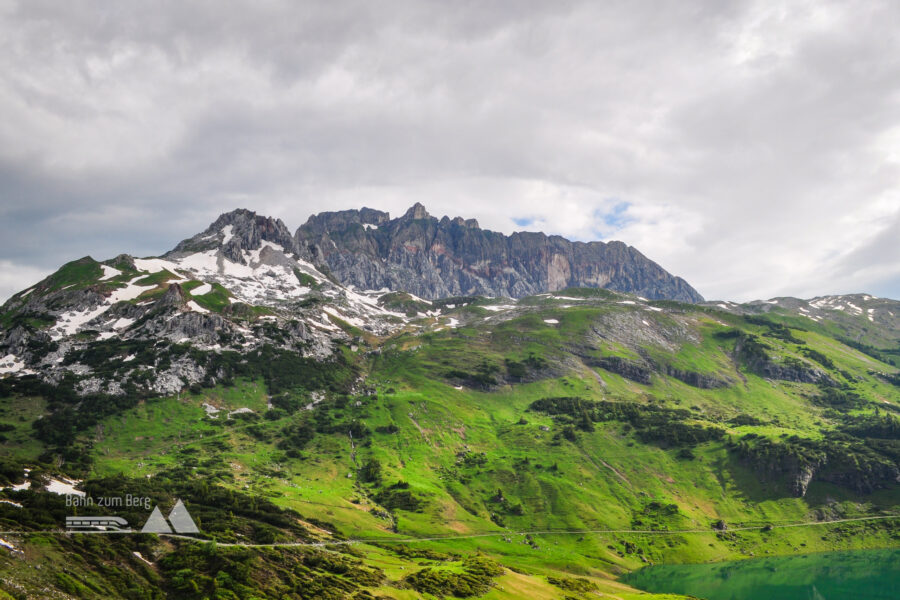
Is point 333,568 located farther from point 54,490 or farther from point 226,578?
point 54,490

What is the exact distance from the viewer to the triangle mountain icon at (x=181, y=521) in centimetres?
8478

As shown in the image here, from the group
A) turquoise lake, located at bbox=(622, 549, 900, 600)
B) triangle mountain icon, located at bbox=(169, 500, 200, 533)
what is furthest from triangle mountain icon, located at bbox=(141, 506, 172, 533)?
turquoise lake, located at bbox=(622, 549, 900, 600)

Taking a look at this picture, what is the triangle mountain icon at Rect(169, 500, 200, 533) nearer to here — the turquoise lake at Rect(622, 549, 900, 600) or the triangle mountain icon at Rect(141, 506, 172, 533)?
the triangle mountain icon at Rect(141, 506, 172, 533)

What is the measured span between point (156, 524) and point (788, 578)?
192 m

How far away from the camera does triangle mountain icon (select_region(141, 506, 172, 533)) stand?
78.9 metres

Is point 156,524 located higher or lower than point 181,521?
higher

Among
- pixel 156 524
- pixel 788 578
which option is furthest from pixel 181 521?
pixel 788 578

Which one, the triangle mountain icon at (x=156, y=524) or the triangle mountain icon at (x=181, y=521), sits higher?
the triangle mountain icon at (x=156, y=524)

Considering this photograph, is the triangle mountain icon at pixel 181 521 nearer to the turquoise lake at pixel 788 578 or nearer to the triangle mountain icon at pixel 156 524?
the triangle mountain icon at pixel 156 524

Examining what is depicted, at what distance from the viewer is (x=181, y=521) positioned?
288 ft

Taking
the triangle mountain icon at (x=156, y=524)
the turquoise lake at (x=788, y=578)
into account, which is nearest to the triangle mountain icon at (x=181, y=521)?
the triangle mountain icon at (x=156, y=524)

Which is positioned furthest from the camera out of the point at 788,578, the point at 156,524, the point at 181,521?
the point at 788,578

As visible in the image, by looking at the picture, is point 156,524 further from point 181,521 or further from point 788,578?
point 788,578

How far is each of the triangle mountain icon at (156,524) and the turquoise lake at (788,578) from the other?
462 ft
